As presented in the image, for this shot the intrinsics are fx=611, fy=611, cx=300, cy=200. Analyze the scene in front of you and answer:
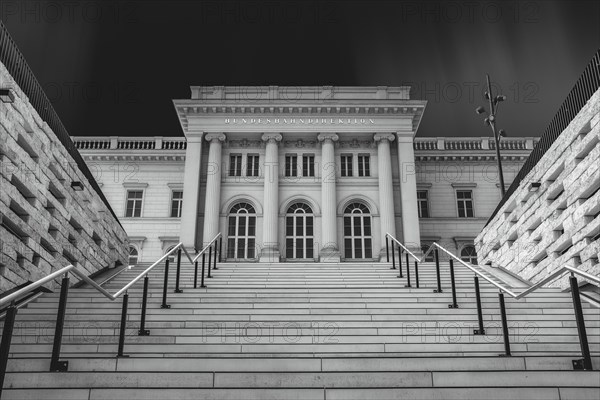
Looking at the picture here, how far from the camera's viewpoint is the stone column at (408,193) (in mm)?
29000

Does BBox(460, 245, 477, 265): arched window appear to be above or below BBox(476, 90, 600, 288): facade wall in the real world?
above

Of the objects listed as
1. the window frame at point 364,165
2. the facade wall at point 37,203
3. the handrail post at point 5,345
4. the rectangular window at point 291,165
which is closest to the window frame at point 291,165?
the rectangular window at point 291,165

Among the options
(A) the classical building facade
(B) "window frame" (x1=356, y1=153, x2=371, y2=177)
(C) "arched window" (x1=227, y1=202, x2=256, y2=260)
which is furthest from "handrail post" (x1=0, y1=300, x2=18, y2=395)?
(B) "window frame" (x1=356, y1=153, x2=371, y2=177)

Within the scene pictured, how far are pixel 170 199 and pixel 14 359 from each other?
95.4 ft

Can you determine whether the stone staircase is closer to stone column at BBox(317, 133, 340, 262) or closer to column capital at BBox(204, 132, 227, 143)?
stone column at BBox(317, 133, 340, 262)

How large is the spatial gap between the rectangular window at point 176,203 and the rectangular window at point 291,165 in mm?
7686

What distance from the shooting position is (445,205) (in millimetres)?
35094

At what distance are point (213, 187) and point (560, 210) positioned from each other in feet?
66.0

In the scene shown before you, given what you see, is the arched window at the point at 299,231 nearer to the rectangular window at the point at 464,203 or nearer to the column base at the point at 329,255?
the column base at the point at 329,255

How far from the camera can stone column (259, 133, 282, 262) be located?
2839cm

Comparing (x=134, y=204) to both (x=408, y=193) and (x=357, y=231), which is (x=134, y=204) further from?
(x=408, y=193)

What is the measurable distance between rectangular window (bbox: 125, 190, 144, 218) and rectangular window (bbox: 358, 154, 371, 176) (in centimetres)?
1292

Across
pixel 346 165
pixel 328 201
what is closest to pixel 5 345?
pixel 328 201

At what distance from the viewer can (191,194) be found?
2950 centimetres
